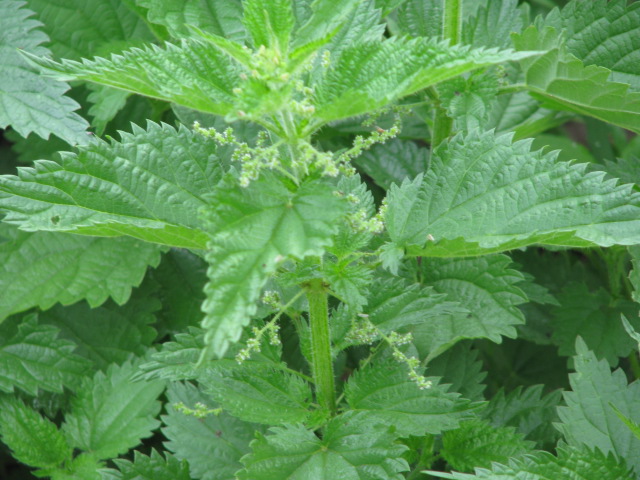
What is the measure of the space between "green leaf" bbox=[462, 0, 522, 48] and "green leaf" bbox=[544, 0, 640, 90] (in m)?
0.11

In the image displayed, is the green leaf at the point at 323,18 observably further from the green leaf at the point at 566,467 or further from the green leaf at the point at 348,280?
the green leaf at the point at 566,467

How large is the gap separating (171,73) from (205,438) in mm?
966

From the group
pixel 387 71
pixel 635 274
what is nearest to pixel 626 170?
pixel 635 274

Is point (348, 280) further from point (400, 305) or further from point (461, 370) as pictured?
point (461, 370)

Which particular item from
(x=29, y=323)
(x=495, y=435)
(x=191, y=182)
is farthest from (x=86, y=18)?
(x=495, y=435)

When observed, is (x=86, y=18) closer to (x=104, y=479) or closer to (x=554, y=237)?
(x=104, y=479)

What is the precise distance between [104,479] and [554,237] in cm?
122

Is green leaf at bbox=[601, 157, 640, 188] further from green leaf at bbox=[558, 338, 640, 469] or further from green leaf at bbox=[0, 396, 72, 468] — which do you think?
green leaf at bbox=[0, 396, 72, 468]

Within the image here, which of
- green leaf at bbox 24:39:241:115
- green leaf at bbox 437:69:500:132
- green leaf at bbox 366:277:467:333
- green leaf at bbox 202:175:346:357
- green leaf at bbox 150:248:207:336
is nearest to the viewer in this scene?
green leaf at bbox 202:175:346:357

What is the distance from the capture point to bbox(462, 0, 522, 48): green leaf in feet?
6.54

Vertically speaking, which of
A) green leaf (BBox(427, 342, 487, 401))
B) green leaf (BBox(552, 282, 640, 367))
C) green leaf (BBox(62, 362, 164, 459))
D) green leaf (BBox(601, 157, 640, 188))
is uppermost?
green leaf (BBox(601, 157, 640, 188))

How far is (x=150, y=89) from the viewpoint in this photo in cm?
118

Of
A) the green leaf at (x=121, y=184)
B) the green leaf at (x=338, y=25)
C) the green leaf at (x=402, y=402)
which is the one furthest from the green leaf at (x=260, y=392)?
the green leaf at (x=338, y=25)

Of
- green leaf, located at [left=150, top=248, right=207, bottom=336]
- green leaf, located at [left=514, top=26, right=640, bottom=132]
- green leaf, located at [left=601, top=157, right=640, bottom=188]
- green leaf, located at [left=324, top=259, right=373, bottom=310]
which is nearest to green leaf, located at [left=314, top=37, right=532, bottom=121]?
green leaf, located at [left=324, top=259, right=373, bottom=310]
